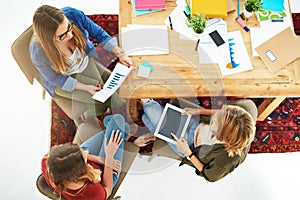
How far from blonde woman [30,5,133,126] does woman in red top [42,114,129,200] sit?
0.21m

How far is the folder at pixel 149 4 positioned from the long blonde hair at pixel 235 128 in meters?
0.75

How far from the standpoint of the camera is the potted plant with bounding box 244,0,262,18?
267 centimetres

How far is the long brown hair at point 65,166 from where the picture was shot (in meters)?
2.29

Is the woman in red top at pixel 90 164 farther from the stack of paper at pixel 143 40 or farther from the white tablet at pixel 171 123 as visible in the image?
the stack of paper at pixel 143 40

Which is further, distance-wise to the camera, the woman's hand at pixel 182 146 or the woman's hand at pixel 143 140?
the woman's hand at pixel 143 140

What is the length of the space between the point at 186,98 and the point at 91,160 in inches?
28.8

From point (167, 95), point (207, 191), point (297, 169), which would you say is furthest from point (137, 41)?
point (297, 169)

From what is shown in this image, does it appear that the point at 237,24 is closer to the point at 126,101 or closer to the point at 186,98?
the point at 186,98

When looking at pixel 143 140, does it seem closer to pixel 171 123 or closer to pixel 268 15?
pixel 171 123

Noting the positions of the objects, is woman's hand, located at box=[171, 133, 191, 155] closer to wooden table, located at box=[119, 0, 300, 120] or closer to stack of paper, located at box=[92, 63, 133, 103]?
wooden table, located at box=[119, 0, 300, 120]

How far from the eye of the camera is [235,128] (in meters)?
2.42

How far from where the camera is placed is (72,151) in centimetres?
234

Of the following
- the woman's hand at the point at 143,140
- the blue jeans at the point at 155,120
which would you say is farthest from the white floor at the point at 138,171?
the blue jeans at the point at 155,120

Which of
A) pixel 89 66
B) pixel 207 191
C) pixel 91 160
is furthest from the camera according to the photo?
pixel 207 191
